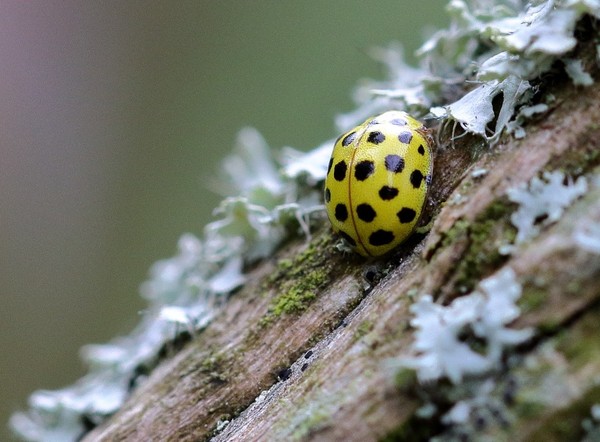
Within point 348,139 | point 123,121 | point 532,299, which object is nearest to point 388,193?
point 348,139

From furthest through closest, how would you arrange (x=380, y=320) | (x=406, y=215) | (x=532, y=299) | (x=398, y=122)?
(x=398, y=122) → (x=406, y=215) → (x=380, y=320) → (x=532, y=299)

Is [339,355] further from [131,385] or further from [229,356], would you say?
[131,385]

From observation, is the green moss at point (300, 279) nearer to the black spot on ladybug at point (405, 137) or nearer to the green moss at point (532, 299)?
the black spot on ladybug at point (405, 137)

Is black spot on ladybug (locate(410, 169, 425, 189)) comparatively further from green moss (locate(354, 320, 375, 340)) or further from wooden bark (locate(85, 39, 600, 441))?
green moss (locate(354, 320, 375, 340))

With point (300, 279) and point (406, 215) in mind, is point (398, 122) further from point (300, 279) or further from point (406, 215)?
point (300, 279)

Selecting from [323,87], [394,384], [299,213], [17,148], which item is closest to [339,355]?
[394,384]

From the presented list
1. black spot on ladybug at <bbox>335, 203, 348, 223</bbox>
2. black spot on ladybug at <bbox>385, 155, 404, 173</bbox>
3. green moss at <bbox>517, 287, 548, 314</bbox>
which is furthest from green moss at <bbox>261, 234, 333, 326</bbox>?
green moss at <bbox>517, 287, 548, 314</bbox>

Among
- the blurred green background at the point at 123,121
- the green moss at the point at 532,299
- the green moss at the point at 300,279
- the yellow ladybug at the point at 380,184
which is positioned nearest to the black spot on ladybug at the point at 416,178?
the yellow ladybug at the point at 380,184
